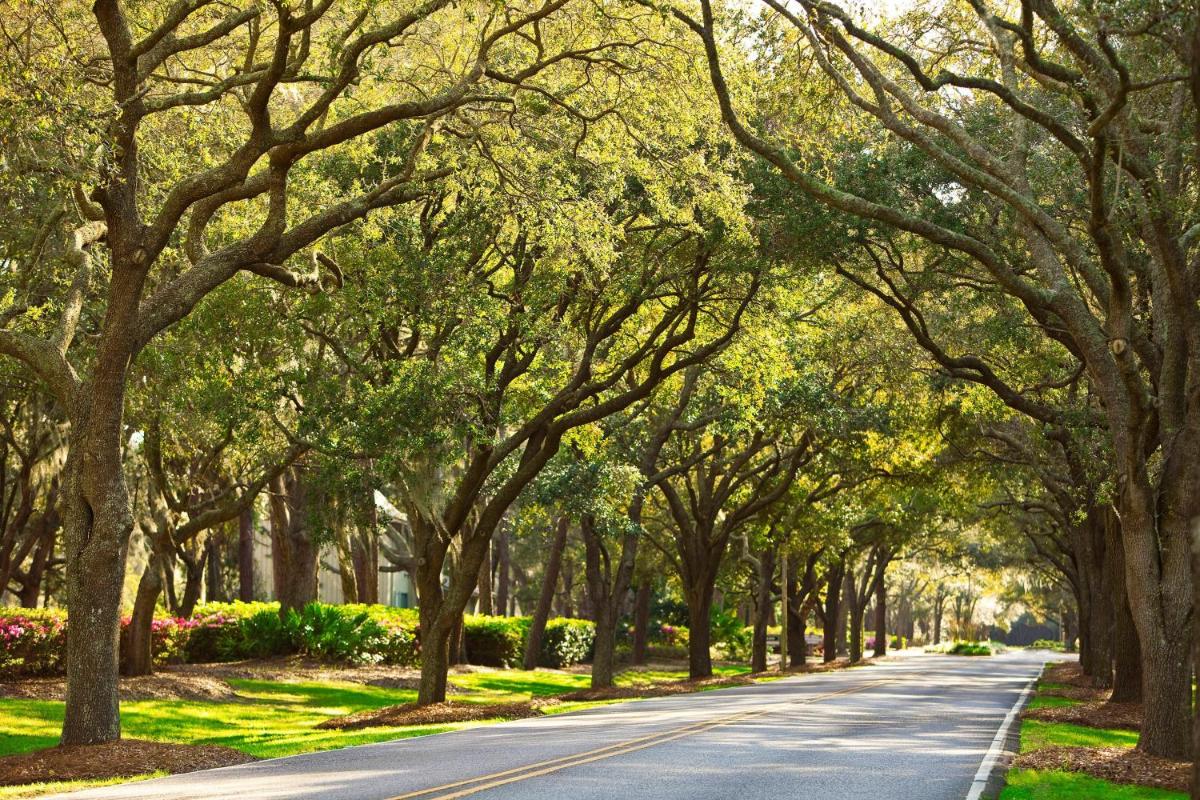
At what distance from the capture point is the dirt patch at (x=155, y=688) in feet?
71.6

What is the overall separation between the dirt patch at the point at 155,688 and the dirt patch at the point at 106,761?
27.7ft

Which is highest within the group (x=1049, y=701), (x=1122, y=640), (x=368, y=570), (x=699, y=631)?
(x=368, y=570)

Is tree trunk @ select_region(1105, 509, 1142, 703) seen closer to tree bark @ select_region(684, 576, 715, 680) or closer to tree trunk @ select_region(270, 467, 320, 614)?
tree bark @ select_region(684, 576, 715, 680)

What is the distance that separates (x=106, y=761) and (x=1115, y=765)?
1072cm

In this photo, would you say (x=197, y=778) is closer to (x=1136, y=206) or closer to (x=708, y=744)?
(x=708, y=744)

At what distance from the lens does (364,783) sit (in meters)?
11.1

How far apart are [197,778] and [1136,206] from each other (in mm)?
11905

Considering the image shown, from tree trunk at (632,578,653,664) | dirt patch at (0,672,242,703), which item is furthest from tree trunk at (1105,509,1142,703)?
tree trunk at (632,578,653,664)

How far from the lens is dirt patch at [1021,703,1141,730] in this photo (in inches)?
776

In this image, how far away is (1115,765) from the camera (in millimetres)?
13305

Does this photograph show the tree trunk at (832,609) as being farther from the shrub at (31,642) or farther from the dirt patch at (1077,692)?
the shrub at (31,642)

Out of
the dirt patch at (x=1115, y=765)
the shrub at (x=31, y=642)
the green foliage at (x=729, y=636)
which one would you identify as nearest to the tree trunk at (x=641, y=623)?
the green foliage at (x=729, y=636)

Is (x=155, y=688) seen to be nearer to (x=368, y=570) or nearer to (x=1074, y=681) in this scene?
(x=368, y=570)

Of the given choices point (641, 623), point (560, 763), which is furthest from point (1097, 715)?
point (641, 623)
